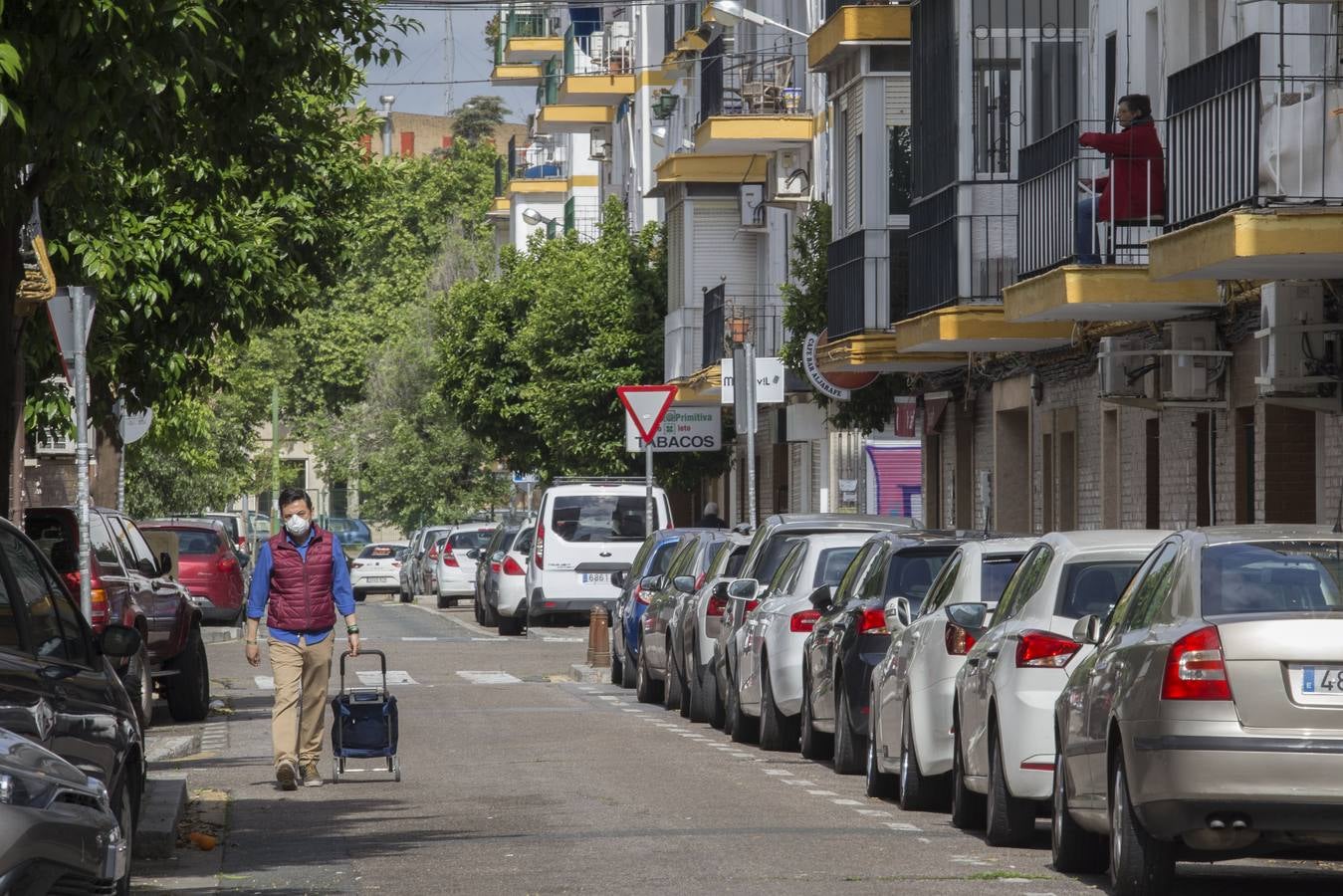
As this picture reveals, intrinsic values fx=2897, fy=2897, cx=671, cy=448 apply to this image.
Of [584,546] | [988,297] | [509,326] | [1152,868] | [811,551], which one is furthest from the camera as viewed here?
[509,326]

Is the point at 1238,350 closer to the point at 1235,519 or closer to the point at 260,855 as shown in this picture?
the point at 1235,519

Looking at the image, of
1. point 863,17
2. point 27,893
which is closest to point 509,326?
point 863,17

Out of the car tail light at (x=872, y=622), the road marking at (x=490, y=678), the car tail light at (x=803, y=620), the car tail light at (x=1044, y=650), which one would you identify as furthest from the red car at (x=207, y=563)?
the car tail light at (x=1044, y=650)

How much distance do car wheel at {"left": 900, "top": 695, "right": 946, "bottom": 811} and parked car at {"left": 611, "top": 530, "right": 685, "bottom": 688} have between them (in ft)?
41.4

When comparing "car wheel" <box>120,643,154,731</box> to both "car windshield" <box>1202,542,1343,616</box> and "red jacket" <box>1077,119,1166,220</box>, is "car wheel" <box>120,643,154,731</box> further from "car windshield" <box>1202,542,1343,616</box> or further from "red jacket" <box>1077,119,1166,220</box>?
"car windshield" <box>1202,542,1343,616</box>

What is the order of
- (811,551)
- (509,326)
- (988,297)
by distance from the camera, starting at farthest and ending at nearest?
(509,326) < (988,297) < (811,551)

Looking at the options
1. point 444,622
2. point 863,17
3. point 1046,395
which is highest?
point 863,17

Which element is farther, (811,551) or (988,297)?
(988,297)

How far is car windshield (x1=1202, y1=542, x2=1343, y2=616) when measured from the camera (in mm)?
10570

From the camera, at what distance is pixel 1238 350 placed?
75.8 feet

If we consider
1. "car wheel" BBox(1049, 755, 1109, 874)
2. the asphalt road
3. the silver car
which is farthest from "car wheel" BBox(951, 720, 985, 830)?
the silver car

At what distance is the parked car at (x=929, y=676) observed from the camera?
577 inches

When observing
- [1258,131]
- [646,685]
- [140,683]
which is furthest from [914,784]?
[646,685]

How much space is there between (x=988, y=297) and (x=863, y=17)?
6.63m
